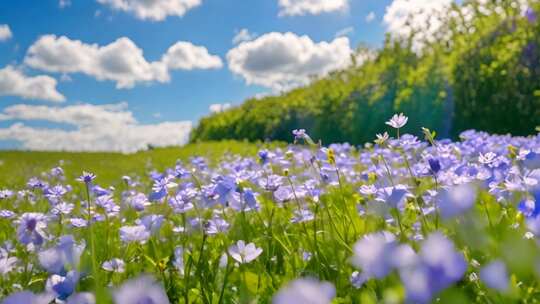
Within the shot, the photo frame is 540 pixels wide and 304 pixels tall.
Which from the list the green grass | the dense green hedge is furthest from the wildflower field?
the dense green hedge

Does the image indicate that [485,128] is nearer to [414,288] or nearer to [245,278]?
[245,278]

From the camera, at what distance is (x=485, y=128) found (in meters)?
8.06

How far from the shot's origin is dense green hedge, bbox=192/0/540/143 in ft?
24.7

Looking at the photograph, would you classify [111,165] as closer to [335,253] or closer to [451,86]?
[451,86]

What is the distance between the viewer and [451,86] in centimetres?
851

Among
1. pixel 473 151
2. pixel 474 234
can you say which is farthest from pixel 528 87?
pixel 474 234

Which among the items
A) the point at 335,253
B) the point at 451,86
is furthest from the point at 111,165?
the point at 335,253

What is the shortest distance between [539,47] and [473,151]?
5231 mm

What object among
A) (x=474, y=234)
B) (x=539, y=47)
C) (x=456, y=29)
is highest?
(x=456, y=29)

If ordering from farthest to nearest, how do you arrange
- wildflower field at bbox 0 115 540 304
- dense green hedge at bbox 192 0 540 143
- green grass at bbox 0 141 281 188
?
green grass at bbox 0 141 281 188 → dense green hedge at bbox 192 0 540 143 → wildflower field at bbox 0 115 540 304

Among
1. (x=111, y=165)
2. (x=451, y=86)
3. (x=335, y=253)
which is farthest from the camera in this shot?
(x=111, y=165)

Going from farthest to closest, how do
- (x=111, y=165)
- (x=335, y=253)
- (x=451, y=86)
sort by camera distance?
(x=111, y=165) < (x=451, y=86) < (x=335, y=253)

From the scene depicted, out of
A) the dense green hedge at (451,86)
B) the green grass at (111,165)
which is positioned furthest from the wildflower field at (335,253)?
the dense green hedge at (451,86)

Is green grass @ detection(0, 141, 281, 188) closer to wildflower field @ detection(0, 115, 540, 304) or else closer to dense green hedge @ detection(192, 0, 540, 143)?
dense green hedge @ detection(192, 0, 540, 143)
